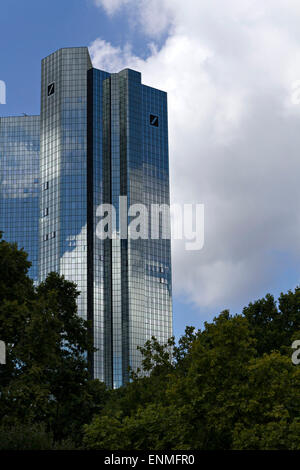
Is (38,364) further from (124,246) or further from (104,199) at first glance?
(104,199)

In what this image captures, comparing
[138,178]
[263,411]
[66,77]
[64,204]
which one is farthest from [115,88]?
[263,411]

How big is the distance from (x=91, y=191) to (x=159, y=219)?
82.3ft

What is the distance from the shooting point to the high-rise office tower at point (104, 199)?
169 m

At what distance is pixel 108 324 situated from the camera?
169m

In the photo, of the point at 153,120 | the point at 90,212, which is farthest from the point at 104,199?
the point at 153,120

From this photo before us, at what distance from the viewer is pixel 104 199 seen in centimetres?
17688

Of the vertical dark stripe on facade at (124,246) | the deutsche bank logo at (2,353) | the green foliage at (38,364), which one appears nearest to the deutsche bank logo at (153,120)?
the vertical dark stripe on facade at (124,246)

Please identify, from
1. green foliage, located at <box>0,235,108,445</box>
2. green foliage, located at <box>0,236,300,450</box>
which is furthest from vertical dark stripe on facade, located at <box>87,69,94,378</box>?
green foliage, located at <box>0,236,300,450</box>

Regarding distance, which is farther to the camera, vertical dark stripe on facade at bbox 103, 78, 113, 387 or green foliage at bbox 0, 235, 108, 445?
vertical dark stripe on facade at bbox 103, 78, 113, 387

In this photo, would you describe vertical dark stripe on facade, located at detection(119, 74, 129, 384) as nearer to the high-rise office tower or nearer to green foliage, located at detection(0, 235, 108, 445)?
the high-rise office tower

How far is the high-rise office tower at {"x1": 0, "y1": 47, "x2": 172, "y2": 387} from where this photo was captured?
556ft

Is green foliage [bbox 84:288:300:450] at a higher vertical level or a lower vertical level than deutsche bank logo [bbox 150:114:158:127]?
lower

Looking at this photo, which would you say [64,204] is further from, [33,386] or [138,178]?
[33,386]
